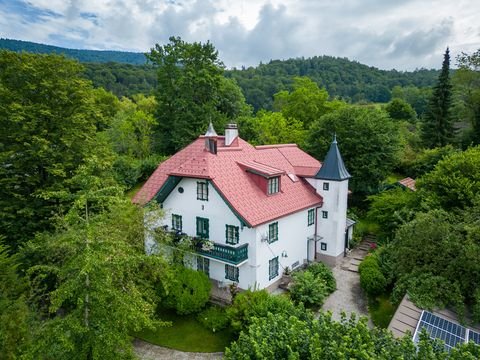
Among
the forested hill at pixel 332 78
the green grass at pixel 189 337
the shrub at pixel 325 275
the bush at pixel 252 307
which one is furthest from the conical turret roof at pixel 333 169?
→ the forested hill at pixel 332 78

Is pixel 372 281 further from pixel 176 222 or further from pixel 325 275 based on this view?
pixel 176 222

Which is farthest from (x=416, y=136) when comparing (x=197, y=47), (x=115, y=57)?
(x=115, y=57)

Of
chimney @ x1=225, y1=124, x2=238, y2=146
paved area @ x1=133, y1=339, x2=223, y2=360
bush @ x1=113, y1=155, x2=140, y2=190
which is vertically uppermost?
chimney @ x1=225, y1=124, x2=238, y2=146

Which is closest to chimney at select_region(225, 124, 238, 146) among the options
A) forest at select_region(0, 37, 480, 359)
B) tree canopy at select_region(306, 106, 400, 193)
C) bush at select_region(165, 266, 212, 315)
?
forest at select_region(0, 37, 480, 359)

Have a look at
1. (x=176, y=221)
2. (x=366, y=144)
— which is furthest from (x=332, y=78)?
(x=176, y=221)

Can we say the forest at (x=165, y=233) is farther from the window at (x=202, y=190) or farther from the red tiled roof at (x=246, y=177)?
the red tiled roof at (x=246, y=177)

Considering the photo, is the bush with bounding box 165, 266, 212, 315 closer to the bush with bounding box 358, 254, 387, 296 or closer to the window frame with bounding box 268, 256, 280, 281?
the window frame with bounding box 268, 256, 280, 281
